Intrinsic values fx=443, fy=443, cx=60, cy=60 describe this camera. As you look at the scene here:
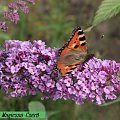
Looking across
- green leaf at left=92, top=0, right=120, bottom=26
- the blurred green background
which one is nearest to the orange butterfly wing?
green leaf at left=92, top=0, right=120, bottom=26

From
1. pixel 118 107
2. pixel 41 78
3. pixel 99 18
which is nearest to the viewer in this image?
pixel 99 18

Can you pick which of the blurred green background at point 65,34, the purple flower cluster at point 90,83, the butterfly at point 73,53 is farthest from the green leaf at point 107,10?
the blurred green background at point 65,34

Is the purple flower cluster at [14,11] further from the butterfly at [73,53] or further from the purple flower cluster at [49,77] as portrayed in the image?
the butterfly at [73,53]

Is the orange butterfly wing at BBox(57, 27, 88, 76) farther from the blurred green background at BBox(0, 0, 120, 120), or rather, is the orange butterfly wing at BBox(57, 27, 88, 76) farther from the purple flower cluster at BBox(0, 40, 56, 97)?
the blurred green background at BBox(0, 0, 120, 120)

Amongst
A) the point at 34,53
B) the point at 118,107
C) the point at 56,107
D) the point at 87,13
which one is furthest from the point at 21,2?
the point at 87,13

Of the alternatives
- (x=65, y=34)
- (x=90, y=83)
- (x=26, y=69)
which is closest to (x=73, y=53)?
(x=90, y=83)

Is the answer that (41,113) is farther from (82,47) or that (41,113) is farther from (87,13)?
(87,13)

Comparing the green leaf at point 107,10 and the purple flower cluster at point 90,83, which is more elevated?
the green leaf at point 107,10
